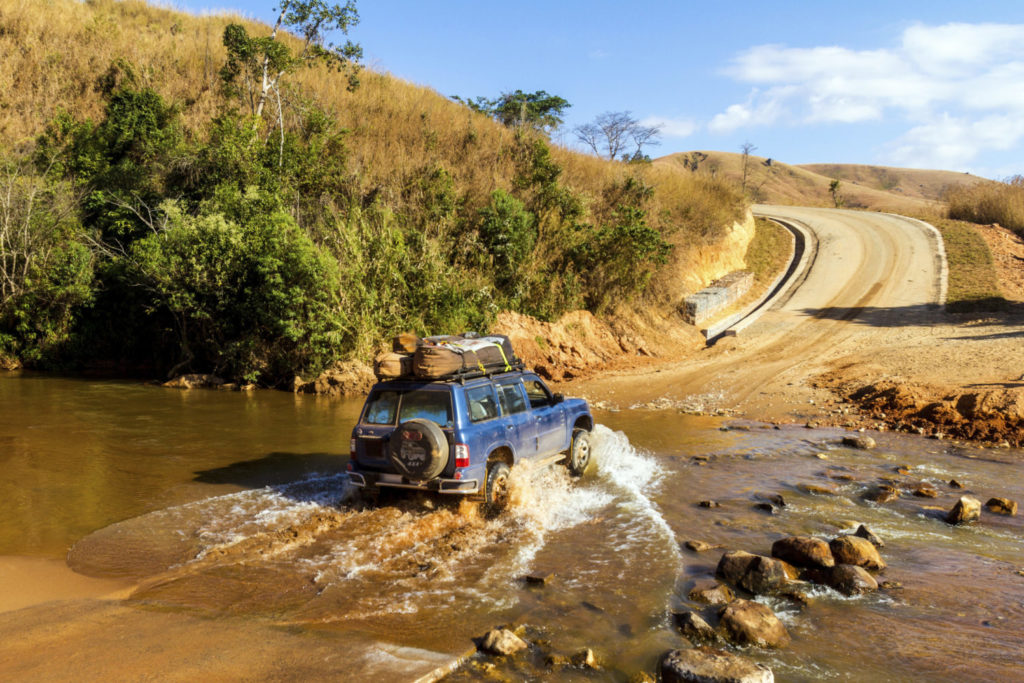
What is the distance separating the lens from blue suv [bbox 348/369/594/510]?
8102 mm

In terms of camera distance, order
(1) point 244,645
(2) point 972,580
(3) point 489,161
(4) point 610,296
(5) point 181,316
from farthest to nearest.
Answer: (3) point 489,161
(4) point 610,296
(5) point 181,316
(2) point 972,580
(1) point 244,645

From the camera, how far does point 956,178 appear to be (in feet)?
434

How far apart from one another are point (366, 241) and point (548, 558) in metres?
14.0

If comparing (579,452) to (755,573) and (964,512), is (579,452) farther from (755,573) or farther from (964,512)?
(964,512)

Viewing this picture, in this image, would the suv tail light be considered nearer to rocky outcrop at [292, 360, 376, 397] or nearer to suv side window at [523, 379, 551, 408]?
suv side window at [523, 379, 551, 408]

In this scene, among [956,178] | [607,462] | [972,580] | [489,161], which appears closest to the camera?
[972,580]

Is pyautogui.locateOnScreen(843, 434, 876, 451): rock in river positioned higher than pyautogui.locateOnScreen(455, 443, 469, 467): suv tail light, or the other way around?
pyautogui.locateOnScreen(455, 443, 469, 467): suv tail light

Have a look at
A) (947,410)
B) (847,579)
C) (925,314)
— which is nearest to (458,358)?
(847,579)

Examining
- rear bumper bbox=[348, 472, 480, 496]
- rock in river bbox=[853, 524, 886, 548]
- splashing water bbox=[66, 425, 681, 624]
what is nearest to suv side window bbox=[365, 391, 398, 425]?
rear bumper bbox=[348, 472, 480, 496]

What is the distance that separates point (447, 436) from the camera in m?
8.20

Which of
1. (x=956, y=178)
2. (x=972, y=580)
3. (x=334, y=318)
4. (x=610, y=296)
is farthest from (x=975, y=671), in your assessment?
(x=956, y=178)

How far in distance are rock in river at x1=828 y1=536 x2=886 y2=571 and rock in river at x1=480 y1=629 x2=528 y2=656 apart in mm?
3875

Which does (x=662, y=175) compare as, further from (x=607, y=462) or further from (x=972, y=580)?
(x=972, y=580)

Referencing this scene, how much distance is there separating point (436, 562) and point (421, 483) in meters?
1.19
